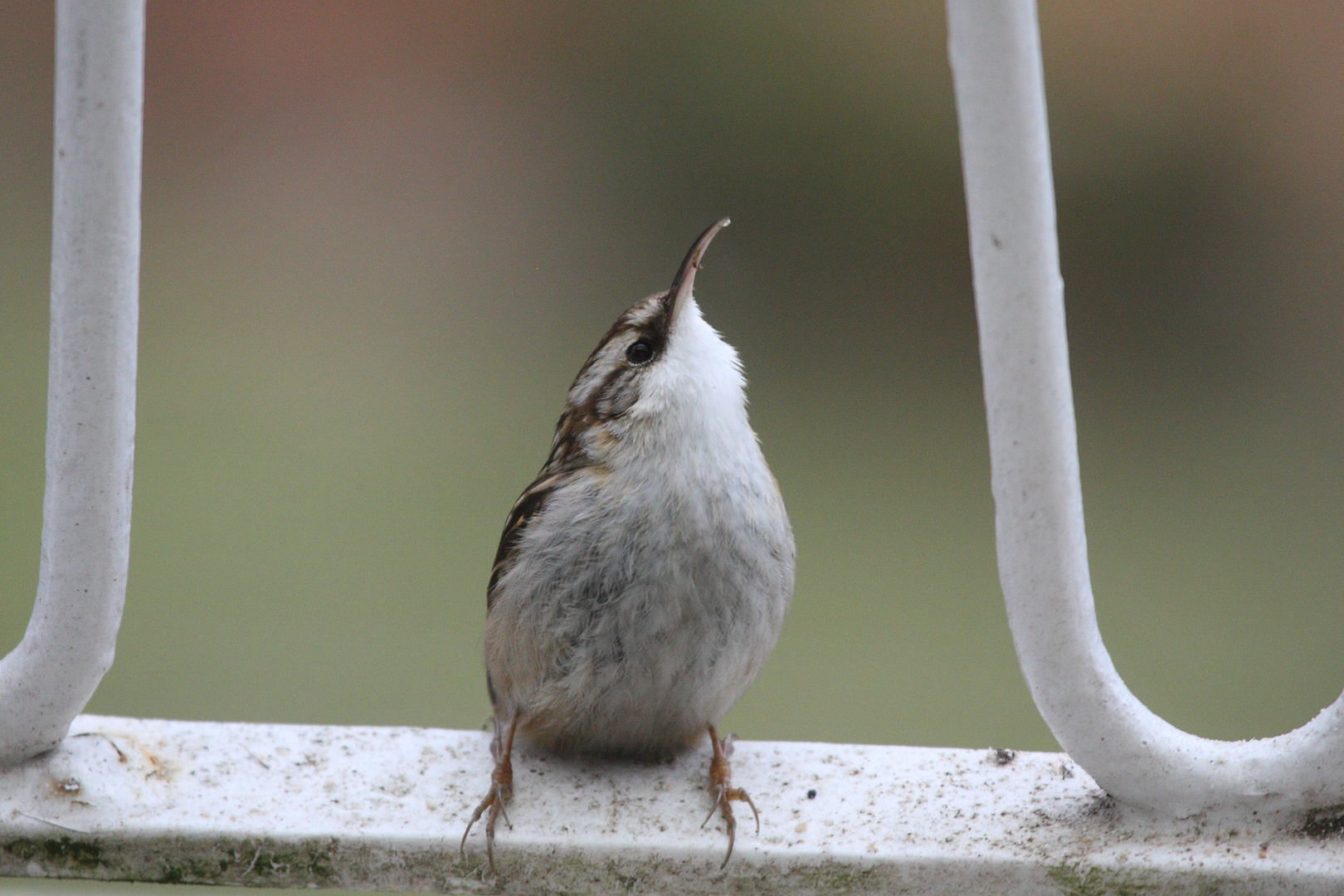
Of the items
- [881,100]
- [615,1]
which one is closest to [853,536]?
[881,100]

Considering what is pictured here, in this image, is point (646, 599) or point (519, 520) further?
point (519, 520)

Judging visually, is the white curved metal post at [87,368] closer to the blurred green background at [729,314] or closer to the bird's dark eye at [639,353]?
the bird's dark eye at [639,353]

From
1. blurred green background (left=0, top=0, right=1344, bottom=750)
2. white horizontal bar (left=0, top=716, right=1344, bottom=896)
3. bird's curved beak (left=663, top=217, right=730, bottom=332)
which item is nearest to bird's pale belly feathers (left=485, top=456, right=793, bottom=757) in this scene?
white horizontal bar (left=0, top=716, right=1344, bottom=896)

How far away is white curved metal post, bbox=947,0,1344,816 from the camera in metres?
1.21

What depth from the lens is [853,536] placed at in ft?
21.0

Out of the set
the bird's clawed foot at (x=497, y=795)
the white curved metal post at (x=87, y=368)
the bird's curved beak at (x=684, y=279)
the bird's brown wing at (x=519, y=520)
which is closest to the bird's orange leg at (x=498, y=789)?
the bird's clawed foot at (x=497, y=795)

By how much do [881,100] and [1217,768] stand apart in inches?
211

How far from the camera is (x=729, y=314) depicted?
243 inches

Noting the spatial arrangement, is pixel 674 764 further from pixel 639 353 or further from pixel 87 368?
pixel 87 368

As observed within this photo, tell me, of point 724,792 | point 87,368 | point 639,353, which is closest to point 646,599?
point 724,792

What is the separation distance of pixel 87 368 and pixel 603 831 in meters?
0.83

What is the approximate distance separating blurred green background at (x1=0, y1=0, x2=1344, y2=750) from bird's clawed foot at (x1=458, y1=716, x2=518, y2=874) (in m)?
3.16

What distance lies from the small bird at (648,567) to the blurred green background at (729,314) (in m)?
3.13

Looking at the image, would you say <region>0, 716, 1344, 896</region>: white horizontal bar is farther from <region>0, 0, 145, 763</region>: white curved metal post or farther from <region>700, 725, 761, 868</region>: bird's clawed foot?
<region>0, 0, 145, 763</region>: white curved metal post
